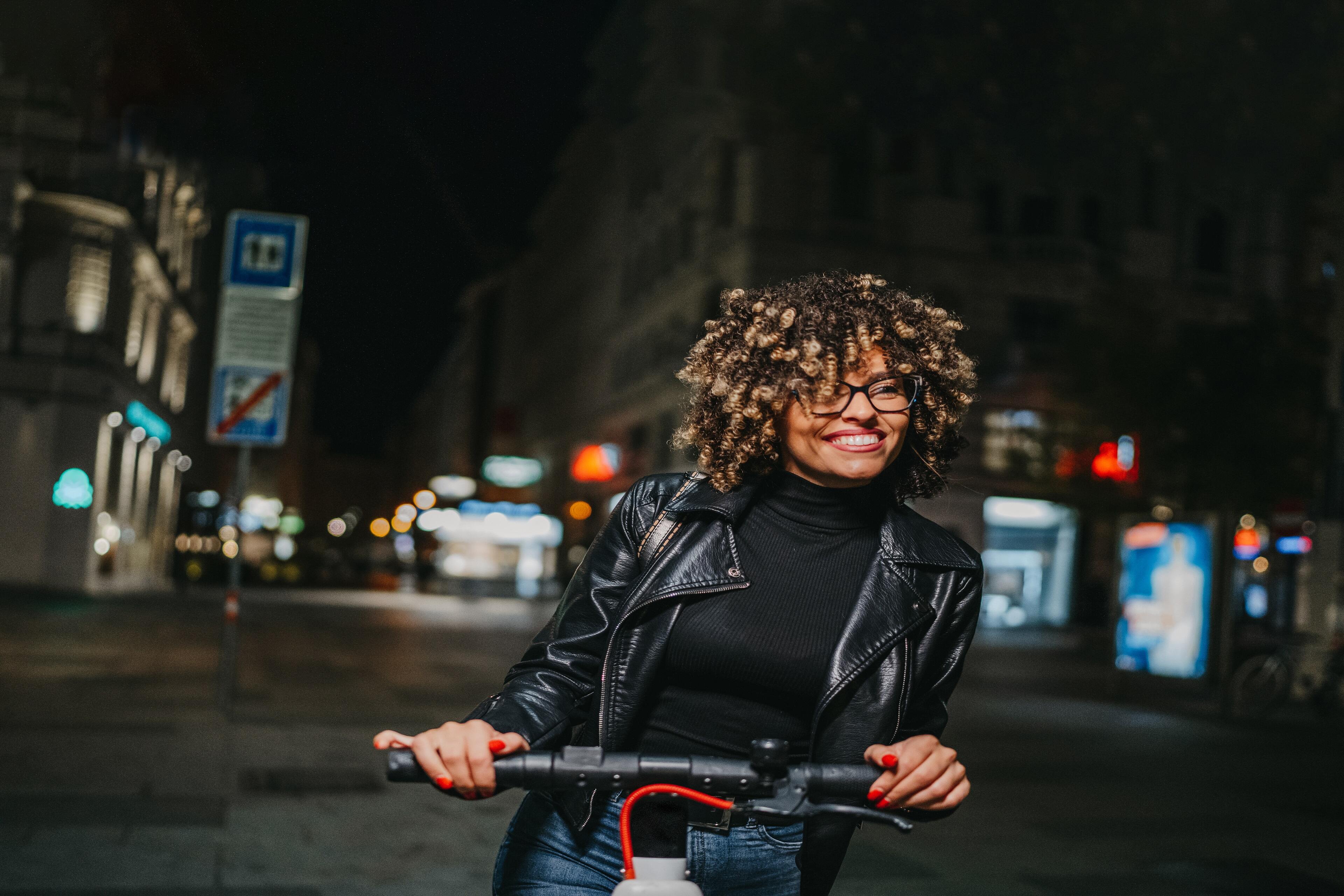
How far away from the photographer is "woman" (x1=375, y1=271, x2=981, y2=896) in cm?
237

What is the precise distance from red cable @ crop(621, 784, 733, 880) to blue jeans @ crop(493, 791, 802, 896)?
1.10ft

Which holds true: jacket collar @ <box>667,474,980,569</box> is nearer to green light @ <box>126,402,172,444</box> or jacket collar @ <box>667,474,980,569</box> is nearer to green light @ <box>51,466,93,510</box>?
green light @ <box>51,466,93,510</box>

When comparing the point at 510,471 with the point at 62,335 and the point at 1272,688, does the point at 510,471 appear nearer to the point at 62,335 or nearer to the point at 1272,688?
the point at 62,335

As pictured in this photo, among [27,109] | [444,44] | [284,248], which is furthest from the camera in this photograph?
[27,109]

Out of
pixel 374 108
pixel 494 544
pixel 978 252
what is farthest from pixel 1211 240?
pixel 374 108

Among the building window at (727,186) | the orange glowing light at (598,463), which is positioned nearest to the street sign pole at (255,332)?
the building window at (727,186)

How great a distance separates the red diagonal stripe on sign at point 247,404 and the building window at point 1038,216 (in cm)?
2737

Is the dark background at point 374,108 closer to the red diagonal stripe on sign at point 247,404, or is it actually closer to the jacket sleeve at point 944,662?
the red diagonal stripe on sign at point 247,404

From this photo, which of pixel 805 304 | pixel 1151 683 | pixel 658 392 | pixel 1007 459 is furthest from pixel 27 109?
pixel 805 304

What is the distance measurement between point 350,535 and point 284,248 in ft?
454

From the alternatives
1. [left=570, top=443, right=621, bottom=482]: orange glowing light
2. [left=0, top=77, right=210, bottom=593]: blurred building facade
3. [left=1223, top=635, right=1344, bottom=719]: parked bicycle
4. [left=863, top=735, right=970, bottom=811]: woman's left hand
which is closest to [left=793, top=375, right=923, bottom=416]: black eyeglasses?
[left=863, top=735, right=970, bottom=811]: woman's left hand

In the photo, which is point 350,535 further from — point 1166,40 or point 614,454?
point 1166,40

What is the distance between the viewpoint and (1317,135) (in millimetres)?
14742

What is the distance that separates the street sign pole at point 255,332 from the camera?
1128 centimetres
